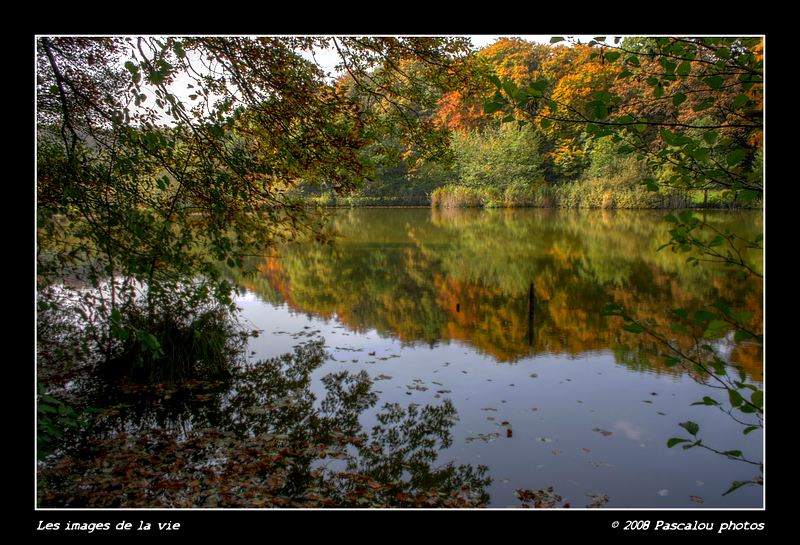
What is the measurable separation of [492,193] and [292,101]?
1504 inches

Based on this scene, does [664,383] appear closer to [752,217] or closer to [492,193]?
[752,217]

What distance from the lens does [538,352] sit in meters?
8.68

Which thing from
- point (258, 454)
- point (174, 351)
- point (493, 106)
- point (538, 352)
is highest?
point (493, 106)

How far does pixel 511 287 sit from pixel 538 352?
17.4ft

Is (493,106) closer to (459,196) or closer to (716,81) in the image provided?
(716,81)

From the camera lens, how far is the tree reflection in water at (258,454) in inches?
176

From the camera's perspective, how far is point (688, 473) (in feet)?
16.6

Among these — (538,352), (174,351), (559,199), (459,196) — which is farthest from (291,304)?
(559,199)

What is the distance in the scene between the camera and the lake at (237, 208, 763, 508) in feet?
16.9

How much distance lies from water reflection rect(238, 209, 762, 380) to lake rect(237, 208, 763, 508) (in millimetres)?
57

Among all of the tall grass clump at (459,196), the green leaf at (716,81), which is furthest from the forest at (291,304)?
the tall grass clump at (459,196)

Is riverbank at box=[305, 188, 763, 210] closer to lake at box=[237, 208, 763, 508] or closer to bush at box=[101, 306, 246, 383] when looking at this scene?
lake at box=[237, 208, 763, 508]

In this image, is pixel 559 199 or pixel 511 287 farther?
pixel 559 199

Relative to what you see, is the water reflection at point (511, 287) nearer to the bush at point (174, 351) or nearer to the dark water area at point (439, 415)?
the dark water area at point (439, 415)
